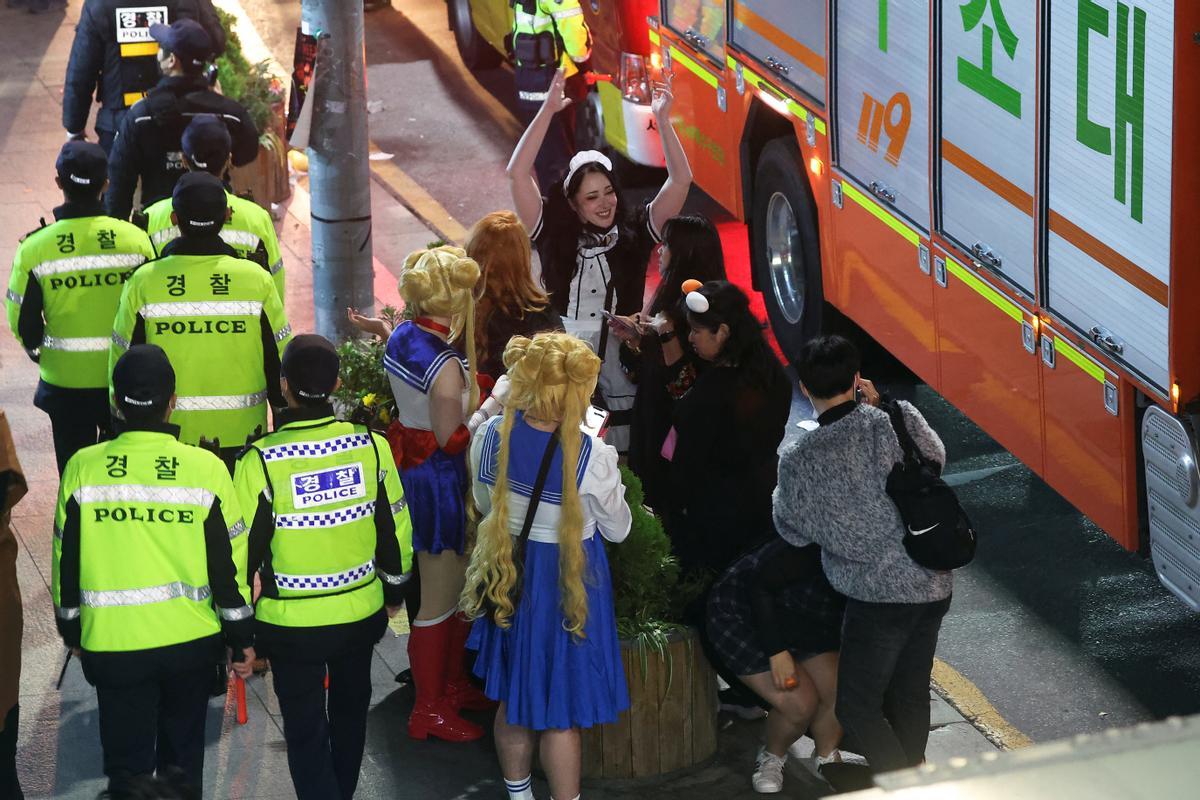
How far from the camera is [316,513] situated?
5.37 meters

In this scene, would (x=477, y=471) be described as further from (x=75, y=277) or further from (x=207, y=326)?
(x=75, y=277)

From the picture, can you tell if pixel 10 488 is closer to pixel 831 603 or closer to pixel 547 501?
pixel 547 501

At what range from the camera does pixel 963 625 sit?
25.0 ft

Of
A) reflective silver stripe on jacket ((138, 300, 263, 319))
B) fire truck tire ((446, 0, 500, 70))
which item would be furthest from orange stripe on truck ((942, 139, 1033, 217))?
fire truck tire ((446, 0, 500, 70))

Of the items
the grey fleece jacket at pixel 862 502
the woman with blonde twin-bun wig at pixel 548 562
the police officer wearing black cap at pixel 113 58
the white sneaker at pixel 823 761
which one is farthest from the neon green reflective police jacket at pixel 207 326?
the police officer wearing black cap at pixel 113 58

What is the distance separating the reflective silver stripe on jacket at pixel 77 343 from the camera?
23.4 ft

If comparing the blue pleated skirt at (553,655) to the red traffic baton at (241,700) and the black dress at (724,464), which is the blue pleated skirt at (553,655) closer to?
the black dress at (724,464)

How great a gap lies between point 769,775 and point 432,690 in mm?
1208

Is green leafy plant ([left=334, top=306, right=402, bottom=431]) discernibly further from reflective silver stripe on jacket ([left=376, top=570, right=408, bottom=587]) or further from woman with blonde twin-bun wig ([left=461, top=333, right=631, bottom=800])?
reflective silver stripe on jacket ([left=376, top=570, right=408, bottom=587])

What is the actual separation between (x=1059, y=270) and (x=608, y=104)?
5743 mm

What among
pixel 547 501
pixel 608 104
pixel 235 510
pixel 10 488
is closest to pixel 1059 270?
pixel 547 501

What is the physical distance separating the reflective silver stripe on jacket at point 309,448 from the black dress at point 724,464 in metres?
1.32

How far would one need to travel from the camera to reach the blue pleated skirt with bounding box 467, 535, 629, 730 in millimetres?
5660

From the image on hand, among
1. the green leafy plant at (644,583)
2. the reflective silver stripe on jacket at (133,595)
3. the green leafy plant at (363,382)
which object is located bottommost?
the green leafy plant at (644,583)
